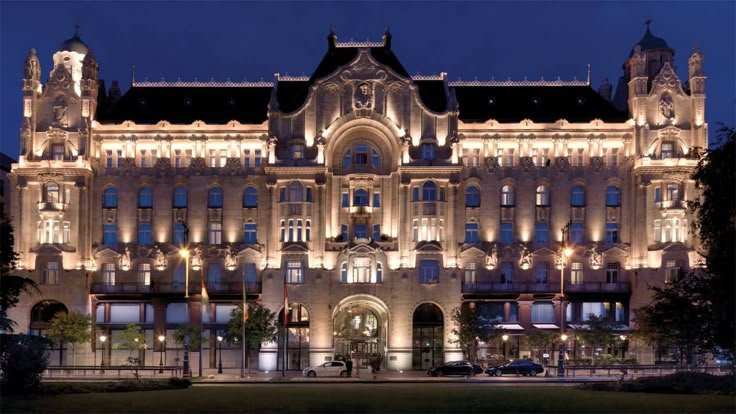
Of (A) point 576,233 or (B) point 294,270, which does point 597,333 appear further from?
(B) point 294,270

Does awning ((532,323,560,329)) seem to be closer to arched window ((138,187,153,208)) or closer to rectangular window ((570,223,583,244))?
rectangular window ((570,223,583,244))

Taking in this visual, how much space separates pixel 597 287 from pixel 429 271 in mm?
17105

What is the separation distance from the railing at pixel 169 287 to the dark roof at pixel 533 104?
28517 mm

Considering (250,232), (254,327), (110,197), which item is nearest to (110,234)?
(110,197)

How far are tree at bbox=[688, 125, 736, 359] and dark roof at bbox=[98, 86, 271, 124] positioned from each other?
61654 mm

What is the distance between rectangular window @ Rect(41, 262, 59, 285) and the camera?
103188mm

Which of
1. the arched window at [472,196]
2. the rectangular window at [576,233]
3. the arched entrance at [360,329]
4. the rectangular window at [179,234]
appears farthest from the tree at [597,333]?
the rectangular window at [179,234]

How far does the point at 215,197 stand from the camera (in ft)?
352

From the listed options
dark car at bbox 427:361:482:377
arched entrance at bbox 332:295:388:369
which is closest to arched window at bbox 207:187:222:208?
arched entrance at bbox 332:295:388:369

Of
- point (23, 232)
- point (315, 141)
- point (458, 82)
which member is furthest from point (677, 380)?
point (23, 232)

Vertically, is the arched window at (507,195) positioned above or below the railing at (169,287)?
above

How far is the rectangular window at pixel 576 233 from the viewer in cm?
10613

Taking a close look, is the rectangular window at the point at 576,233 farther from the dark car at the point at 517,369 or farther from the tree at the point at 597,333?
the dark car at the point at 517,369

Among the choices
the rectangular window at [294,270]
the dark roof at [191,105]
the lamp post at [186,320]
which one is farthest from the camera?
the dark roof at [191,105]
